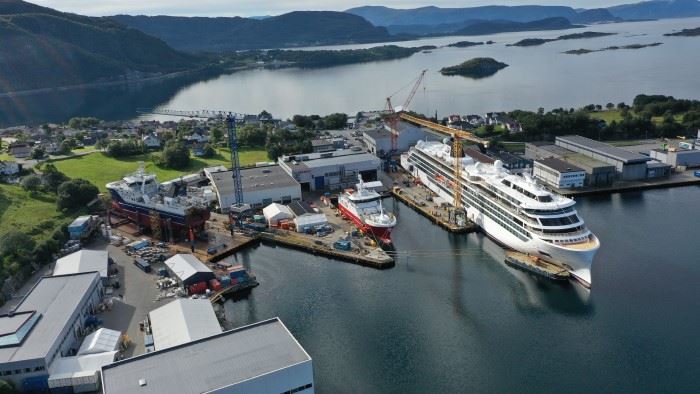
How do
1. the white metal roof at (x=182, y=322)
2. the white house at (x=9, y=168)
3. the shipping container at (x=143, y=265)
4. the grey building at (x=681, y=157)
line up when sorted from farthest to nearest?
the grey building at (x=681, y=157)
the white house at (x=9, y=168)
the shipping container at (x=143, y=265)
the white metal roof at (x=182, y=322)

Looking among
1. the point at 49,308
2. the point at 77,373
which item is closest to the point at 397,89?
the point at 49,308

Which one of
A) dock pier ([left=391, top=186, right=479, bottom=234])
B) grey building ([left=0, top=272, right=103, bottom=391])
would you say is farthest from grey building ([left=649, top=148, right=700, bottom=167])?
grey building ([left=0, top=272, right=103, bottom=391])

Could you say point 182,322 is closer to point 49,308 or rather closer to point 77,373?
point 77,373

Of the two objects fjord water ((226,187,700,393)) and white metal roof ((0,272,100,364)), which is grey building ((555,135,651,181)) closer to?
fjord water ((226,187,700,393))

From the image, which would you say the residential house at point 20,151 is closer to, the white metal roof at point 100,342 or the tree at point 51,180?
the tree at point 51,180

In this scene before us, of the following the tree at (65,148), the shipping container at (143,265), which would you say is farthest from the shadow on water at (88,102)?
the shipping container at (143,265)
